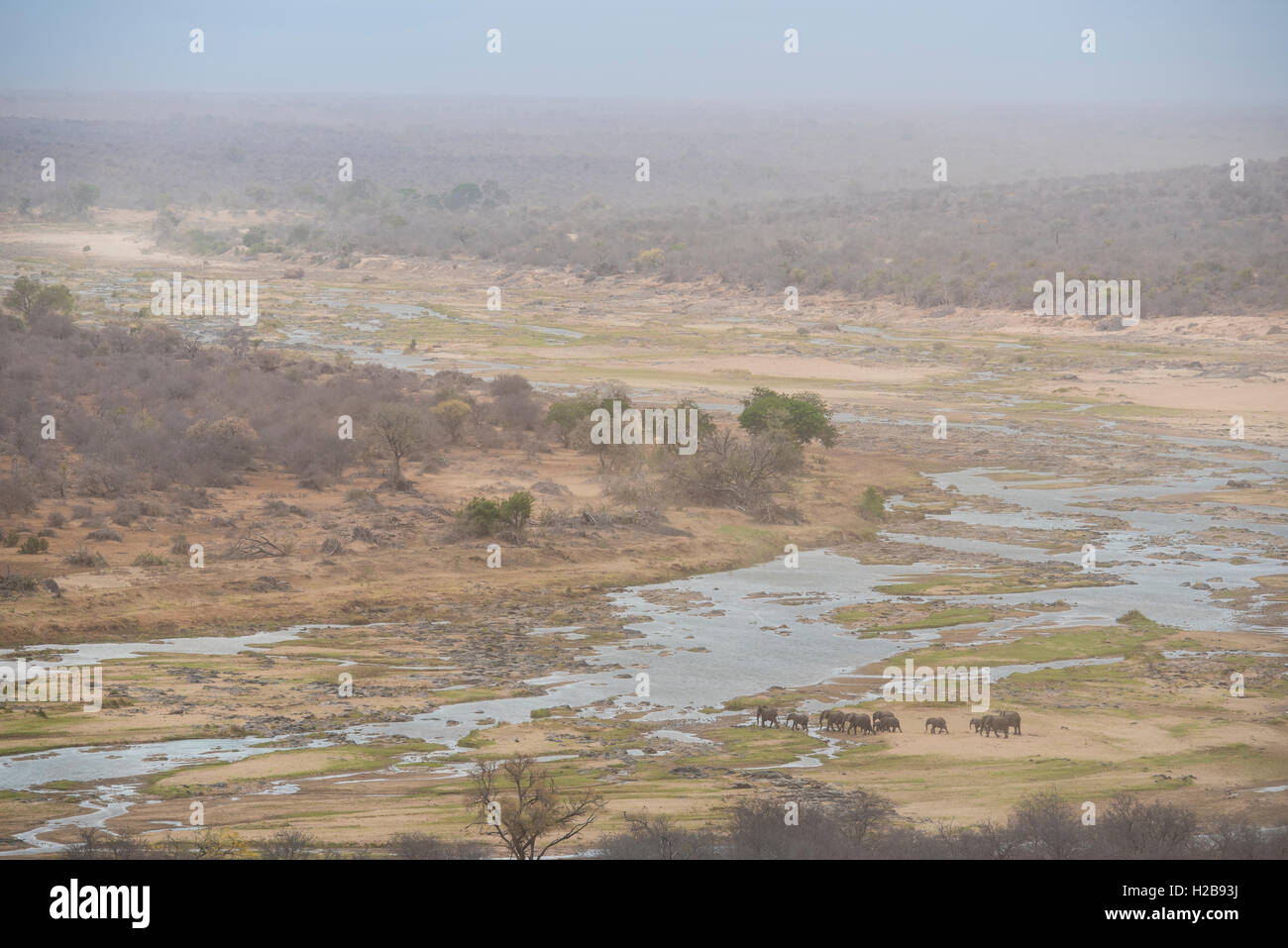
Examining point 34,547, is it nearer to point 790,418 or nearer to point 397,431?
point 397,431

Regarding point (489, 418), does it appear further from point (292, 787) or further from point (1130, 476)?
point (292, 787)

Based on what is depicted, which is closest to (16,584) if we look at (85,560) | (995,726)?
(85,560)

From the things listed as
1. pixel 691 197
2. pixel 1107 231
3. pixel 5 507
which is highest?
pixel 691 197

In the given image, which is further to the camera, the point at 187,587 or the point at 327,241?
the point at 327,241

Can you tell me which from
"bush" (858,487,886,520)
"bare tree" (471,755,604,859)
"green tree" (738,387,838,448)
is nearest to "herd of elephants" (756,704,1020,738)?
"bare tree" (471,755,604,859)

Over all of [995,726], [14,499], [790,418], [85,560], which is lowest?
[995,726]

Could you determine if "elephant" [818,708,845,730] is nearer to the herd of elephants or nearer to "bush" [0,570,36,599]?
the herd of elephants
